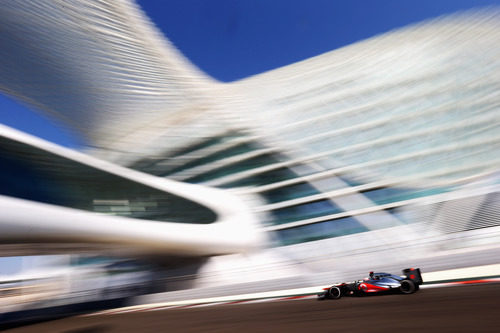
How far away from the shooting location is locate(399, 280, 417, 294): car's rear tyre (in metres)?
7.48

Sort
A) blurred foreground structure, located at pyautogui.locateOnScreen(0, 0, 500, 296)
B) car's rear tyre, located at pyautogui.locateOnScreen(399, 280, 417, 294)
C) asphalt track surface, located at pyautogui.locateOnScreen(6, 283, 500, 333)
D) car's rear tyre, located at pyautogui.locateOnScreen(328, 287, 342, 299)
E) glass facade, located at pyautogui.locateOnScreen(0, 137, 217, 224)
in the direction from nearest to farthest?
1. asphalt track surface, located at pyautogui.locateOnScreen(6, 283, 500, 333)
2. car's rear tyre, located at pyautogui.locateOnScreen(399, 280, 417, 294)
3. car's rear tyre, located at pyautogui.locateOnScreen(328, 287, 342, 299)
4. glass facade, located at pyautogui.locateOnScreen(0, 137, 217, 224)
5. blurred foreground structure, located at pyautogui.locateOnScreen(0, 0, 500, 296)

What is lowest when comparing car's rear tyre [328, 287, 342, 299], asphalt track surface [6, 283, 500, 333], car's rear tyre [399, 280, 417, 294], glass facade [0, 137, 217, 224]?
asphalt track surface [6, 283, 500, 333]

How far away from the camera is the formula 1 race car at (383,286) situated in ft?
24.8

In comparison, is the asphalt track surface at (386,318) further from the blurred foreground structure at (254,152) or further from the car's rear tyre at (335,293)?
the blurred foreground structure at (254,152)

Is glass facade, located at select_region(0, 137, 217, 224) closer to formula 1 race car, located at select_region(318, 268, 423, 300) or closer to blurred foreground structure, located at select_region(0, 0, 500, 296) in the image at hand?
blurred foreground structure, located at select_region(0, 0, 500, 296)

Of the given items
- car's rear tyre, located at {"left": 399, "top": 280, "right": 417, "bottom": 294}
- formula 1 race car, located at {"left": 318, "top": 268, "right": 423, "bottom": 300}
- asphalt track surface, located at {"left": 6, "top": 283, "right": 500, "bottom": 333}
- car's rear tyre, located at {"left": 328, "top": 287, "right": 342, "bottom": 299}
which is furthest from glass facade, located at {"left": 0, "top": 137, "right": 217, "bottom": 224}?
car's rear tyre, located at {"left": 399, "top": 280, "right": 417, "bottom": 294}

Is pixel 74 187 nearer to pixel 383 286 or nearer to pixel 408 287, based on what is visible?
pixel 383 286

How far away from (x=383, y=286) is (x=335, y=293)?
1.15 meters

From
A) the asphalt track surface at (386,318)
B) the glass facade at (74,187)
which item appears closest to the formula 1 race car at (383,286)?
the asphalt track surface at (386,318)

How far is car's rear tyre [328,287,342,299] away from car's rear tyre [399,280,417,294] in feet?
4.55

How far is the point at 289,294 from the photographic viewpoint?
438 inches

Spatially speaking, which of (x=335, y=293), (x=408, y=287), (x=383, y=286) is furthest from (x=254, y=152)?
(x=408, y=287)

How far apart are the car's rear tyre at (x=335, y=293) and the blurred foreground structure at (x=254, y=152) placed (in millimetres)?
3444

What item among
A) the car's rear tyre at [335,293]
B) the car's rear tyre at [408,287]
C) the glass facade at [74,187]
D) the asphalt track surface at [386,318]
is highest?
the glass facade at [74,187]
